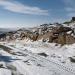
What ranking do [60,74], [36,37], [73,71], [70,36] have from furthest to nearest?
1. [36,37]
2. [70,36]
3. [73,71]
4. [60,74]

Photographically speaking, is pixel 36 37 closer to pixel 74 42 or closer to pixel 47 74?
pixel 74 42

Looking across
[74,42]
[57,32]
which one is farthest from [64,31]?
[74,42]

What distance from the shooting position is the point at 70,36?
39906 millimetres

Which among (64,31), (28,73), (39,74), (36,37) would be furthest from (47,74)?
(36,37)

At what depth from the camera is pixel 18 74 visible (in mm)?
15570

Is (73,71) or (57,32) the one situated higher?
(57,32)

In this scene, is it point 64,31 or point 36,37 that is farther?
point 36,37

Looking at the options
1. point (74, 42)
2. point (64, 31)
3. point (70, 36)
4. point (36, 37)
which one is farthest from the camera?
point (36, 37)

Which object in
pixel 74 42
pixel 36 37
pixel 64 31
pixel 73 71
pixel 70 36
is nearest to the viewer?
pixel 73 71

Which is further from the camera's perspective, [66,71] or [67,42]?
[67,42]

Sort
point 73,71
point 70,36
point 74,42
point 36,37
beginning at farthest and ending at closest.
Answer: point 36,37 < point 70,36 < point 74,42 < point 73,71

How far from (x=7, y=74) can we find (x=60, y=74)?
164 inches

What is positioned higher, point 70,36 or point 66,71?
point 70,36

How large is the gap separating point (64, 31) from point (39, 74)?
32202mm
